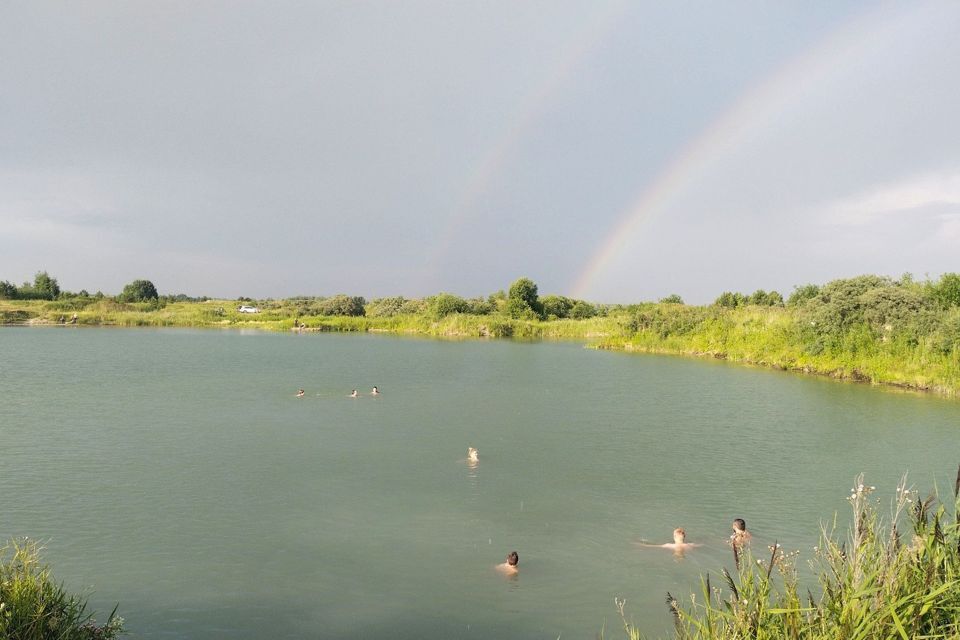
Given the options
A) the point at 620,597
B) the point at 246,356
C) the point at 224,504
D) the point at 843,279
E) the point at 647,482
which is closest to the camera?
the point at 620,597

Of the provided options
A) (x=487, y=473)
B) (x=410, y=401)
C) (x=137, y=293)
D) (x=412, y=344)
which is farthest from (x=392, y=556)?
(x=137, y=293)

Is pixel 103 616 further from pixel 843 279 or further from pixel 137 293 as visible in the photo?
pixel 137 293

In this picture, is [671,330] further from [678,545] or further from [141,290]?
[141,290]

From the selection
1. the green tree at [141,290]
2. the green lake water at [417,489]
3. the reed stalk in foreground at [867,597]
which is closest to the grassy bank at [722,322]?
the green lake water at [417,489]

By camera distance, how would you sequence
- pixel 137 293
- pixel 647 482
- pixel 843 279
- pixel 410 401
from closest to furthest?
pixel 647 482, pixel 410 401, pixel 843 279, pixel 137 293

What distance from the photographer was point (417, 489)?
15227 millimetres

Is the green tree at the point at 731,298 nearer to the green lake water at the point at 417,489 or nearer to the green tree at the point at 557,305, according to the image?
the green tree at the point at 557,305

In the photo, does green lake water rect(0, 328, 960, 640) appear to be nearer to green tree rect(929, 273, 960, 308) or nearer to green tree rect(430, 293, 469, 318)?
green tree rect(929, 273, 960, 308)

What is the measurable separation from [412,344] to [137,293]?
102m

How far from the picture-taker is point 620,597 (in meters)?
9.82

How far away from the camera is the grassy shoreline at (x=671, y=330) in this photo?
117ft

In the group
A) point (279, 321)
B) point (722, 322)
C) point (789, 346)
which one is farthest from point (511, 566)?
point (279, 321)

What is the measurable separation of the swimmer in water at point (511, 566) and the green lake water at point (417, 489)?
215mm

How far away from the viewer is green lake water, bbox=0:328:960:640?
956 centimetres
